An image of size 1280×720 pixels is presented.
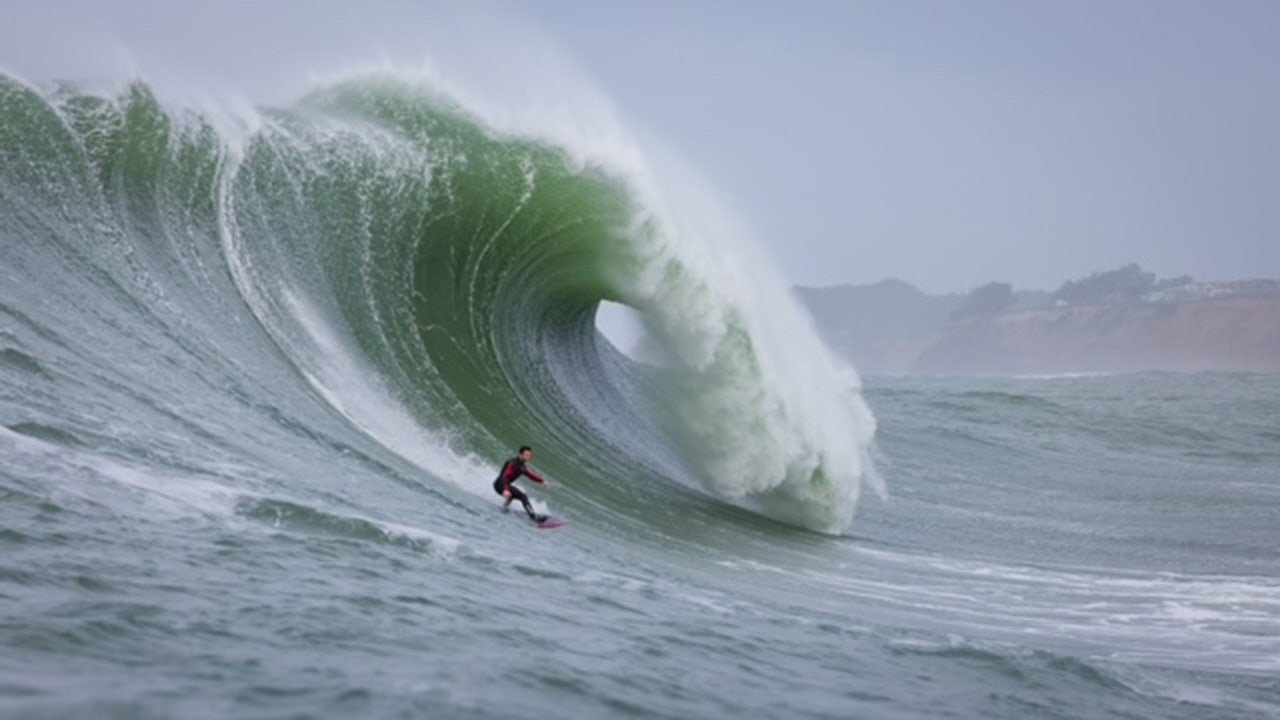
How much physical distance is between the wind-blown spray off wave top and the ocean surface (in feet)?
0.16

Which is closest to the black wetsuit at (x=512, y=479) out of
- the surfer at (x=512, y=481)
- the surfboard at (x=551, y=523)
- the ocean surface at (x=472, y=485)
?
the surfer at (x=512, y=481)

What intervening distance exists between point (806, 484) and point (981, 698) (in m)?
7.80

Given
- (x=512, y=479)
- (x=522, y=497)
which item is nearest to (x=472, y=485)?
(x=512, y=479)

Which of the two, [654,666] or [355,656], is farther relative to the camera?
[654,666]

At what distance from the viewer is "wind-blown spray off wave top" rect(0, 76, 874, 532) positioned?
479 inches

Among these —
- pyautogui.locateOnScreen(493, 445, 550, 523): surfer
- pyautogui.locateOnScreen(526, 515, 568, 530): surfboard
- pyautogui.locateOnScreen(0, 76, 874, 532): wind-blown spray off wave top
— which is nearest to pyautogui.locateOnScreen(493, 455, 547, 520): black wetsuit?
pyautogui.locateOnScreen(493, 445, 550, 523): surfer

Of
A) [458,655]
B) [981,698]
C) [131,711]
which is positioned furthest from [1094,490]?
[131,711]

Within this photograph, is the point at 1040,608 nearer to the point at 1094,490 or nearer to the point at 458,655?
the point at 458,655

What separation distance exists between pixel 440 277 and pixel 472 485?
4.52 m

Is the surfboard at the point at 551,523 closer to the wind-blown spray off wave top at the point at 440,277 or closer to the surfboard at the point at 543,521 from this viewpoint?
the surfboard at the point at 543,521

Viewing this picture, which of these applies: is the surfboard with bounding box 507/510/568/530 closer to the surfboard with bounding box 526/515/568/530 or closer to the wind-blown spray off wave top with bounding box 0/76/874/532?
the surfboard with bounding box 526/515/568/530

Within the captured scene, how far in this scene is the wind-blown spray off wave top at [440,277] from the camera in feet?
39.9

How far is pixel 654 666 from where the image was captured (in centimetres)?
583

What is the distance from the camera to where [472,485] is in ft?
36.3
